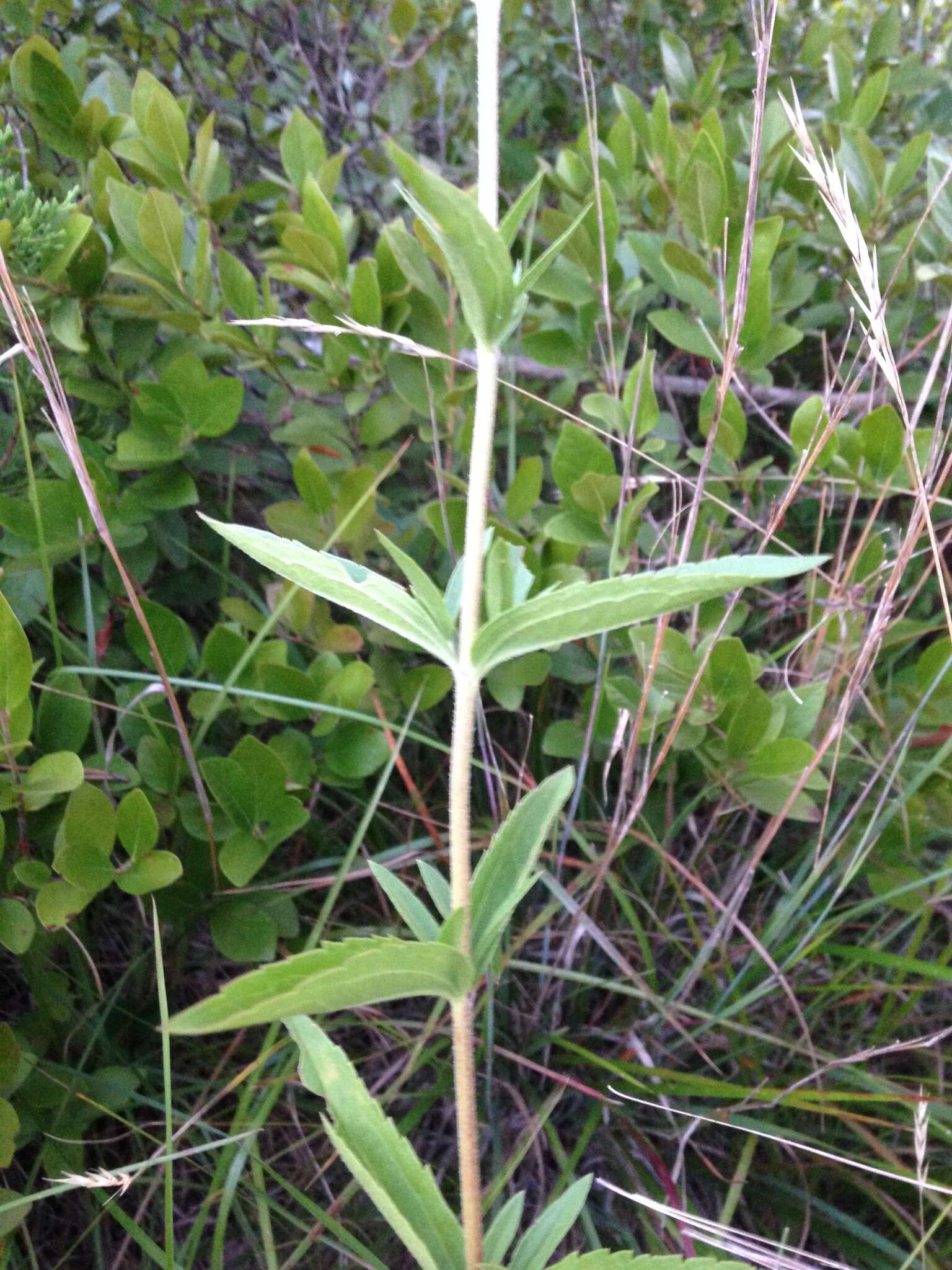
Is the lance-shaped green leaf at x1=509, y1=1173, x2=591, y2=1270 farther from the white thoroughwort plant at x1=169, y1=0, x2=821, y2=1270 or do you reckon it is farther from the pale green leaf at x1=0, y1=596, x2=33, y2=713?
the pale green leaf at x1=0, y1=596, x2=33, y2=713

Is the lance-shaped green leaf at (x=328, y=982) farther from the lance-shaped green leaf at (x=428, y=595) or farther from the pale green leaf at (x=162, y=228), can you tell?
the pale green leaf at (x=162, y=228)

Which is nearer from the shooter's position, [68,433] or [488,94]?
[488,94]

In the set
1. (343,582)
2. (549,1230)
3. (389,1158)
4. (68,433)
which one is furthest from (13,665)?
(549,1230)

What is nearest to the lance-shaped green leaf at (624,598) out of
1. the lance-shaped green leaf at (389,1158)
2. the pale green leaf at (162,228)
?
the lance-shaped green leaf at (389,1158)

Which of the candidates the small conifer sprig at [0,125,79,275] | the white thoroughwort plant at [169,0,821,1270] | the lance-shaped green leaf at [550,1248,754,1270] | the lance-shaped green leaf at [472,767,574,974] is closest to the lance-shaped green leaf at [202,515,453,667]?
the white thoroughwort plant at [169,0,821,1270]

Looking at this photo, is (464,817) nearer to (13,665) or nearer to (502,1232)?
(502,1232)

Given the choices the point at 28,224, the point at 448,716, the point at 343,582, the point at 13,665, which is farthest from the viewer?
the point at 448,716

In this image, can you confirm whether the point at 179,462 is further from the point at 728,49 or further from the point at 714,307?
the point at 728,49
